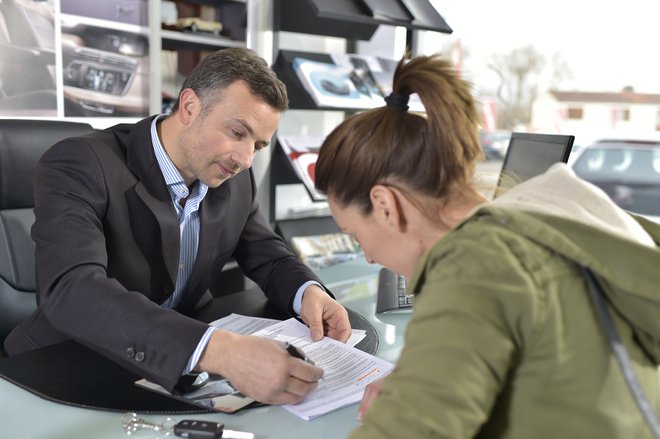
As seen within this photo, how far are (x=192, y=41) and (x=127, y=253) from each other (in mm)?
1351

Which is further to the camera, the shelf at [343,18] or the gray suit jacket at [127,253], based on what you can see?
the shelf at [343,18]

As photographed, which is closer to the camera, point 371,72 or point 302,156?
point 302,156

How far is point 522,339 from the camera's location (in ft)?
2.24

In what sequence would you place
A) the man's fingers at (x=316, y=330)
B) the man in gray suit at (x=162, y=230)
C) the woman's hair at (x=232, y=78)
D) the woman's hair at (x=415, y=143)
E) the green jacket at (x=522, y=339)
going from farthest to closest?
the woman's hair at (x=232, y=78)
the man's fingers at (x=316, y=330)
the man in gray suit at (x=162, y=230)
the woman's hair at (x=415, y=143)
the green jacket at (x=522, y=339)

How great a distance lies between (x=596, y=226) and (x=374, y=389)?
0.48 meters

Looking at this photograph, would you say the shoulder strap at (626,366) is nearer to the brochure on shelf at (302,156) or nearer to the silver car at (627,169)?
the brochure on shelf at (302,156)

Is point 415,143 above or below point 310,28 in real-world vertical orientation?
below

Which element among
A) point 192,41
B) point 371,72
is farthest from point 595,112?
point 192,41

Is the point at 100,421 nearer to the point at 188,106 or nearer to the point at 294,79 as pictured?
the point at 188,106

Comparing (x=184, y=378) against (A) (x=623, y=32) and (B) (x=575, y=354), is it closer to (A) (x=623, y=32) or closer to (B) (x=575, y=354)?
(B) (x=575, y=354)

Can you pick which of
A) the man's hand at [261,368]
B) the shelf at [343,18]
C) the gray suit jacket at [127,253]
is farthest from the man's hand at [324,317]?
the shelf at [343,18]

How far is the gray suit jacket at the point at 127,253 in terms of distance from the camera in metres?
1.20

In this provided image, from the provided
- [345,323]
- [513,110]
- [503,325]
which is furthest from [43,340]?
[513,110]

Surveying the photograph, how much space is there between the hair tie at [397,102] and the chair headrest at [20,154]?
1.25 metres
